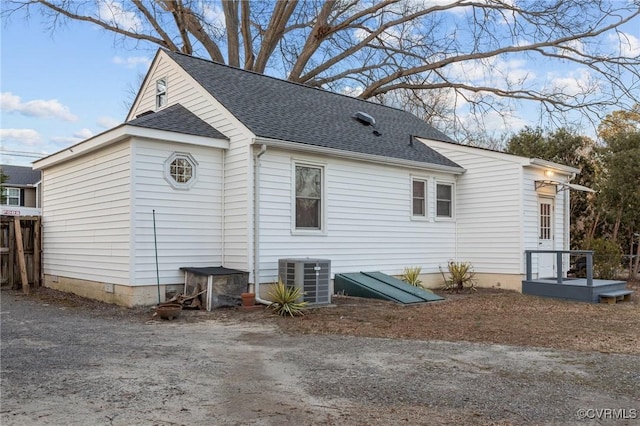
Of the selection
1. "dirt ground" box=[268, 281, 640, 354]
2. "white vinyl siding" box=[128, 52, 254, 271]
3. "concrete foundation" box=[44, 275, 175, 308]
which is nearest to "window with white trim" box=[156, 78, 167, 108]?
"white vinyl siding" box=[128, 52, 254, 271]

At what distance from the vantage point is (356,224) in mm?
11625

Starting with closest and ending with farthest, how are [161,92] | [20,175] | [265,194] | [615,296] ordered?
[265,194] → [615,296] → [161,92] → [20,175]

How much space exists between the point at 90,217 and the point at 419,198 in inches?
302

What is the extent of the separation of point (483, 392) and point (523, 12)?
1954 centimetres

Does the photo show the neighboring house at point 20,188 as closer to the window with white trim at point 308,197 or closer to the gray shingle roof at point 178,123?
the gray shingle roof at point 178,123

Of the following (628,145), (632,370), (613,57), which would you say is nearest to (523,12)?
(613,57)

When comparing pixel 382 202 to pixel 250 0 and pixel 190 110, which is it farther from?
pixel 250 0

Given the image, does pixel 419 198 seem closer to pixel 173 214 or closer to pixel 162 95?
pixel 173 214

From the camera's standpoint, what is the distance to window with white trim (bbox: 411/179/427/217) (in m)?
13.1

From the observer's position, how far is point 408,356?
5.73 m

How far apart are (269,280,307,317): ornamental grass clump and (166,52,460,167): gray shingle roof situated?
2.99m

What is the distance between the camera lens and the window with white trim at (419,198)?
42.9ft

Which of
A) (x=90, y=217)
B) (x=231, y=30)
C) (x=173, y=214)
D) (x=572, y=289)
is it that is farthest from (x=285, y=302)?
(x=231, y=30)

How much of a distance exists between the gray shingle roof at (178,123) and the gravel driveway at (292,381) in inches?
151
